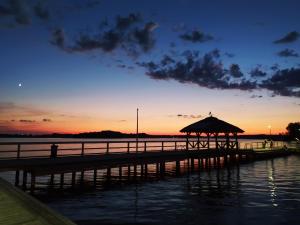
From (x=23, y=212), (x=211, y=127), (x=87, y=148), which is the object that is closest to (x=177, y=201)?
(x=87, y=148)

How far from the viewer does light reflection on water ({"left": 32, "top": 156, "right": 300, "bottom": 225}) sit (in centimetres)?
1492

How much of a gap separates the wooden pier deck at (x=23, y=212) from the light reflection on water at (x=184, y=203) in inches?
416

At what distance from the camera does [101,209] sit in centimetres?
1678

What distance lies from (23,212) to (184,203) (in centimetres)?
1565

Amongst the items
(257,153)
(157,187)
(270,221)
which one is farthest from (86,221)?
(257,153)

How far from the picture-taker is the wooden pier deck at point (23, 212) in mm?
3541

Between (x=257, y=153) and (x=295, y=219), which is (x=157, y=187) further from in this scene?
(x=257, y=153)

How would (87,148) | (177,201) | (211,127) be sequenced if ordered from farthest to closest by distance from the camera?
(211,127)
(87,148)
(177,201)

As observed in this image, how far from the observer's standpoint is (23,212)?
3.73m

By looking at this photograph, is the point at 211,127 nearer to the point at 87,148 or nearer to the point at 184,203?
the point at 87,148

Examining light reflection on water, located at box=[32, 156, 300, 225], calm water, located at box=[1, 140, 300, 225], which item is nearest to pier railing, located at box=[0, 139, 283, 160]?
calm water, located at box=[1, 140, 300, 225]

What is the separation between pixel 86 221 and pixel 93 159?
37.0 feet

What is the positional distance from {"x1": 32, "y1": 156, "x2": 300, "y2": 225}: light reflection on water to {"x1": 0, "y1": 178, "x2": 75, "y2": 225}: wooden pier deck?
34.7ft

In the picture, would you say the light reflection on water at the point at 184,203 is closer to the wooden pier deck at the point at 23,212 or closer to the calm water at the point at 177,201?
the calm water at the point at 177,201
